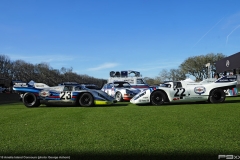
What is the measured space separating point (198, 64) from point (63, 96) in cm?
6061

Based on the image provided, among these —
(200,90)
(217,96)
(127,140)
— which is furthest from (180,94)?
(127,140)

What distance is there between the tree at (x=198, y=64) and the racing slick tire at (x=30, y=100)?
60656mm

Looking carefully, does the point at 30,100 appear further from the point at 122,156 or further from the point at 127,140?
the point at 122,156

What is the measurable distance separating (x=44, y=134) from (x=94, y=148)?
172cm

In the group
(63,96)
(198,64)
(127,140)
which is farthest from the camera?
(198,64)

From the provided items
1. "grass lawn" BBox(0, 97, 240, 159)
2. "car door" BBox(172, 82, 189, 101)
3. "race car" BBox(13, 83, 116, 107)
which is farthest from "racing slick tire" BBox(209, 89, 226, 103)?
"grass lawn" BBox(0, 97, 240, 159)

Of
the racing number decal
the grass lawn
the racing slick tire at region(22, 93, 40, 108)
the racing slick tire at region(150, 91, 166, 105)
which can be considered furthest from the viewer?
the racing slick tire at region(22, 93, 40, 108)

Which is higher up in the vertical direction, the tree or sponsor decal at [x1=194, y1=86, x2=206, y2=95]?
the tree

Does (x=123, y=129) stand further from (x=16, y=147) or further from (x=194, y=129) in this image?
(x=16, y=147)

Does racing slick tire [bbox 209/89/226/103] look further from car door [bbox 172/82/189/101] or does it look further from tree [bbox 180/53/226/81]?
tree [bbox 180/53/226/81]

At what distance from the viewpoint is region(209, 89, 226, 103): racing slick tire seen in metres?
13.1

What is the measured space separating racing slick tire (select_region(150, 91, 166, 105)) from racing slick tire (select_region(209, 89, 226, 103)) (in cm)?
258

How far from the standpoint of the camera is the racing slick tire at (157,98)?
1281cm

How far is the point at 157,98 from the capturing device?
42.2 feet
